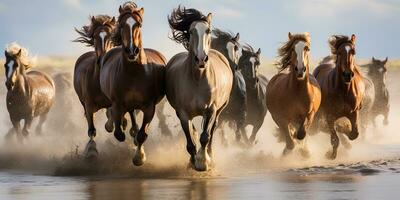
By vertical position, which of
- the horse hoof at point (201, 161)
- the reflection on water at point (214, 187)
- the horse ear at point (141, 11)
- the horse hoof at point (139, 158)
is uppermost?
the horse ear at point (141, 11)

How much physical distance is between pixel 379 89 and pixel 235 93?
10.1m

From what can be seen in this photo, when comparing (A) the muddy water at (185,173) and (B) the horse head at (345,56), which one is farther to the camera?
(B) the horse head at (345,56)

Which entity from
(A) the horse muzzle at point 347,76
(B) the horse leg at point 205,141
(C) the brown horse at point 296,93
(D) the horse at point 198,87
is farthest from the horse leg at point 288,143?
(B) the horse leg at point 205,141

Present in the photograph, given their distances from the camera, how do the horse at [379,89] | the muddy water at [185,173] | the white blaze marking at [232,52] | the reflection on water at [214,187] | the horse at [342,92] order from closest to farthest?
1. the reflection on water at [214,187]
2. the muddy water at [185,173]
3. the horse at [342,92]
4. the white blaze marking at [232,52]
5. the horse at [379,89]

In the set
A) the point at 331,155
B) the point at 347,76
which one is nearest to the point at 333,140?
the point at 331,155

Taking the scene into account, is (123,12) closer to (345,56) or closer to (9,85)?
(345,56)

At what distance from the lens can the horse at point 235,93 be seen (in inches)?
832

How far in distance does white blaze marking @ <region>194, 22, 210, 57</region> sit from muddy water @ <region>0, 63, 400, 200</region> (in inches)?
66.4

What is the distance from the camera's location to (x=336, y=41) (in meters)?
19.2

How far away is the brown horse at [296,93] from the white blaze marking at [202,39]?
298cm

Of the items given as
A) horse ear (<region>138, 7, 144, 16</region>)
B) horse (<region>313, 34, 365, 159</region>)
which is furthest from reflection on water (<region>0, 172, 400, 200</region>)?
horse (<region>313, 34, 365, 159</region>)

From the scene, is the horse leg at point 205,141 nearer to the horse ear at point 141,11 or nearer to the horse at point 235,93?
the horse ear at point 141,11

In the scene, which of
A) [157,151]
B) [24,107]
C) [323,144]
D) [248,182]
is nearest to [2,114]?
[24,107]

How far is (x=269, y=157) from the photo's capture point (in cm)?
1855
